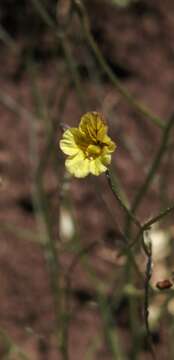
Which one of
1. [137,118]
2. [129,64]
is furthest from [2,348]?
A: [129,64]

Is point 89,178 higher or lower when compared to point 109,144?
higher

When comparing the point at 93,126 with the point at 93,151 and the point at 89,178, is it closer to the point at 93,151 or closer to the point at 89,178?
the point at 93,151

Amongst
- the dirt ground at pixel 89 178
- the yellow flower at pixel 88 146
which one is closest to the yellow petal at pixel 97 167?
the yellow flower at pixel 88 146

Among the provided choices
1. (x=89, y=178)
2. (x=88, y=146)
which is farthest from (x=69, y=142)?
(x=89, y=178)

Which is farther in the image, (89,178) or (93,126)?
(89,178)

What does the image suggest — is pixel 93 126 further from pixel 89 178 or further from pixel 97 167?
pixel 89 178

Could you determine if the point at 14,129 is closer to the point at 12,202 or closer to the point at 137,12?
the point at 12,202
